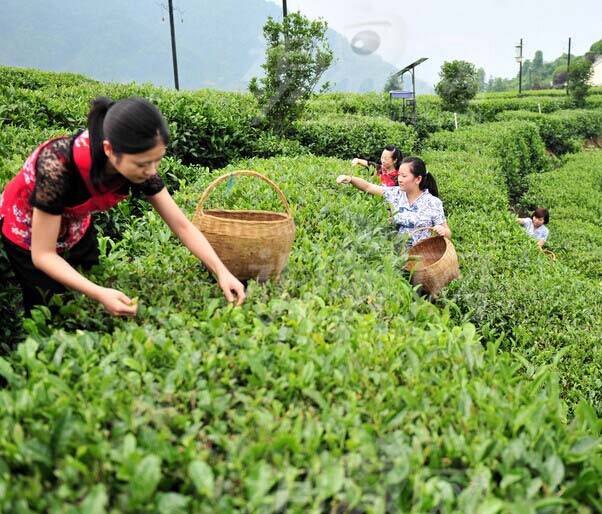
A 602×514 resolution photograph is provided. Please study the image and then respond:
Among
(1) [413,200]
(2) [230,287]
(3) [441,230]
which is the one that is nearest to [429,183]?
(1) [413,200]

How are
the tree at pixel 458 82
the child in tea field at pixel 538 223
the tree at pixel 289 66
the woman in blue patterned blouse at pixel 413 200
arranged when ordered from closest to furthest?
1. the woman in blue patterned blouse at pixel 413 200
2. the child in tea field at pixel 538 223
3. the tree at pixel 289 66
4. the tree at pixel 458 82

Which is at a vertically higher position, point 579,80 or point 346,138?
point 579,80

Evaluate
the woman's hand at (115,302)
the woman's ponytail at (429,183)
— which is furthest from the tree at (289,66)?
the woman's hand at (115,302)

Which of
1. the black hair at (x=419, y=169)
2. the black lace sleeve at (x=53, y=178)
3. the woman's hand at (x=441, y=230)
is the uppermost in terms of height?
the black lace sleeve at (x=53, y=178)

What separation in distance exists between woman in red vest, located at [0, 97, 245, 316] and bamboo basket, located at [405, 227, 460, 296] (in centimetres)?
196

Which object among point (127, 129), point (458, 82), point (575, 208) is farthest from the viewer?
point (458, 82)

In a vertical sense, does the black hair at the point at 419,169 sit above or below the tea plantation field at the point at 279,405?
above

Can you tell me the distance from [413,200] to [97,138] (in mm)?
3331

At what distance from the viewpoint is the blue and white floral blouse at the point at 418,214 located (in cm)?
467

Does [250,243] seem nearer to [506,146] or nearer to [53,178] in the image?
[53,178]

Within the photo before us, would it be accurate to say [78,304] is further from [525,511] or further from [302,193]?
[302,193]

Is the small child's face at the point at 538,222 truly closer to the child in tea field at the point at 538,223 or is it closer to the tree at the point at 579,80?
the child in tea field at the point at 538,223

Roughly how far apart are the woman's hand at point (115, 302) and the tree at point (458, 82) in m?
19.9

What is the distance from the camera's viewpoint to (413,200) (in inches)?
190
